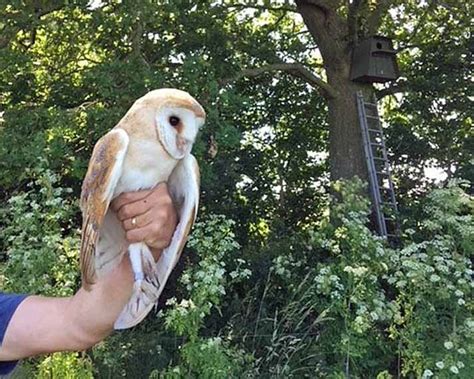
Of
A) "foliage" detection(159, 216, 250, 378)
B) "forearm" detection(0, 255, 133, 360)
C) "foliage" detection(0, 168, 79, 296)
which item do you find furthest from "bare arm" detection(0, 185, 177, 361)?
"foliage" detection(0, 168, 79, 296)

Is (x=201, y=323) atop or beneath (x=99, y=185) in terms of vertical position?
beneath

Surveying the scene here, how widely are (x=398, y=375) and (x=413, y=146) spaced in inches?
172

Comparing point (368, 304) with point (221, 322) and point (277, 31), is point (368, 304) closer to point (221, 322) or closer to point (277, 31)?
point (221, 322)

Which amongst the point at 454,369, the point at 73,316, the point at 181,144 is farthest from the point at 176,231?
the point at 454,369

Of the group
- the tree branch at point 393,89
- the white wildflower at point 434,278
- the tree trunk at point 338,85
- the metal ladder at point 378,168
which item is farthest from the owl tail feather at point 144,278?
the tree branch at point 393,89

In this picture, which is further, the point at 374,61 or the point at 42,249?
the point at 374,61

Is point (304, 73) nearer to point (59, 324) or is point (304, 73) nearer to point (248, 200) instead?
point (248, 200)

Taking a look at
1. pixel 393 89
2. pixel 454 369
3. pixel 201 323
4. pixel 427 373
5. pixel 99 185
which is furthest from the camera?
pixel 393 89

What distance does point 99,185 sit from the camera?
138 centimetres

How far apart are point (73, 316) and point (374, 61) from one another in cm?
677

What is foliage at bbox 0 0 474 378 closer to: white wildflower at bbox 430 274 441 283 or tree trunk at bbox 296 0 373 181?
white wildflower at bbox 430 274 441 283

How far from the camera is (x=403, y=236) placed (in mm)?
6383

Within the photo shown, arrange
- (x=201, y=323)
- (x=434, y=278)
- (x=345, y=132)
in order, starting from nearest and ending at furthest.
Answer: (x=434, y=278) → (x=201, y=323) → (x=345, y=132)

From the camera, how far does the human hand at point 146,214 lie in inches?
55.3
